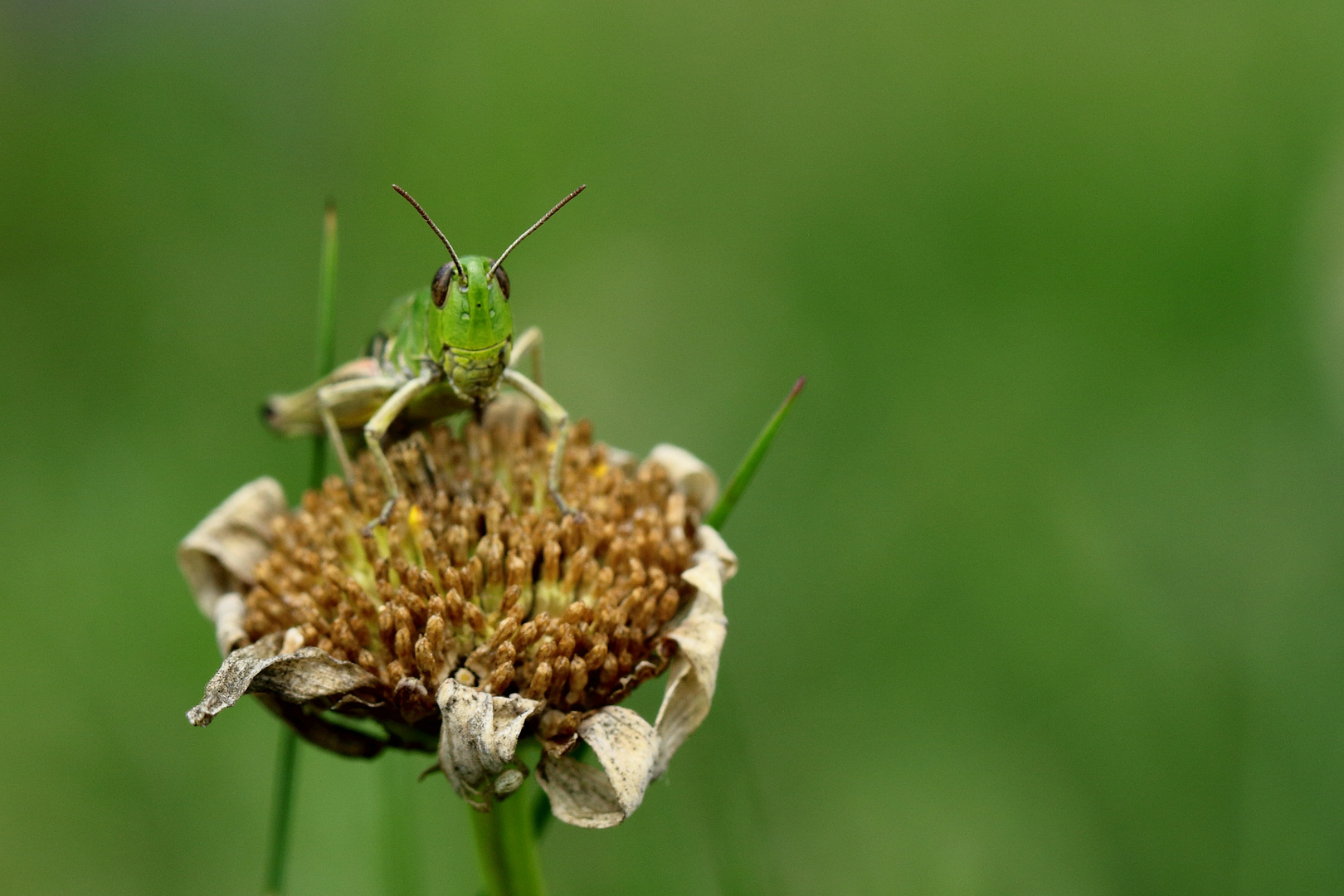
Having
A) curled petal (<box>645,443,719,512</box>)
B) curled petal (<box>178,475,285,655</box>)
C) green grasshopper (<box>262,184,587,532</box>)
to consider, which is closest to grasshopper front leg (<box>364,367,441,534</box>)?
green grasshopper (<box>262,184,587,532</box>)

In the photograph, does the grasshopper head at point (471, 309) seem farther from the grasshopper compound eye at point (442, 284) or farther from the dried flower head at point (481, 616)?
the dried flower head at point (481, 616)

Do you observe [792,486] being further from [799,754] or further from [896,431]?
[799,754]

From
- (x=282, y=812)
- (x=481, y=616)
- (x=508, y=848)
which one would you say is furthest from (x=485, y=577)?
(x=282, y=812)

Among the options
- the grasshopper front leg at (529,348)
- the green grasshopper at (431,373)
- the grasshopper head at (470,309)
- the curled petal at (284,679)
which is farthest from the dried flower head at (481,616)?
the grasshopper head at (470,309)

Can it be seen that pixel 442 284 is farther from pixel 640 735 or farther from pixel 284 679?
pixel 640 735

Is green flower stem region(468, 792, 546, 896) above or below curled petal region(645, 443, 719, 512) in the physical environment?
below

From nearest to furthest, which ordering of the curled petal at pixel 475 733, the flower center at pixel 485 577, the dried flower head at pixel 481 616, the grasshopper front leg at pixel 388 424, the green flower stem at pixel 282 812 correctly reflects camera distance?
1. the curled petal at pixel 475 733
2. the dried flower head at pixel 481 616
3. the flower center at pixel 485 577
4. the green flower stem at pixel 282 812
5. the grasshopper front leg at pixel 388 424

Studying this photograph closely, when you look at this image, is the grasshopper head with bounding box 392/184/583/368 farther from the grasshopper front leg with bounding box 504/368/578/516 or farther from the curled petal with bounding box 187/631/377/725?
the curled petal with bounding box 187/631/377/725
